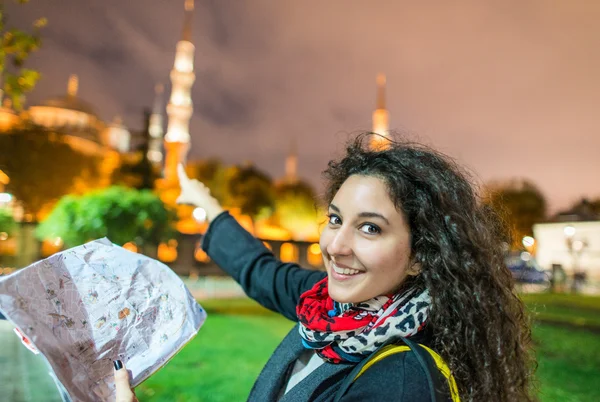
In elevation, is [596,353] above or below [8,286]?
below

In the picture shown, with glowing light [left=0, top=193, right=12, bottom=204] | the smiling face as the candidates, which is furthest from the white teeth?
glowing light [left=0, top=193, right=12, bottom=204]

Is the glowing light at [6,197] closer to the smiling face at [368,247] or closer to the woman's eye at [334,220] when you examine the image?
the woman's eye at [334,220]

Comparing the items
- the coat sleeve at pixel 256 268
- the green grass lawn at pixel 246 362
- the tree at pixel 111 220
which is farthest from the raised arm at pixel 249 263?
the tree at pixel 111 220

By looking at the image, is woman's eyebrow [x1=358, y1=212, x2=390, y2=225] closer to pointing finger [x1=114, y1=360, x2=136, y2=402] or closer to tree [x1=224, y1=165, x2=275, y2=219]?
pointing finger [x1=114, y1=360, x2=136, y2=402]

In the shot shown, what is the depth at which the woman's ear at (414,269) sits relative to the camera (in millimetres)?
1677

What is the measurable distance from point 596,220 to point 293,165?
2322 inches

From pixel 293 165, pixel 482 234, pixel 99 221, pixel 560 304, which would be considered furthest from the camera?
pixel 293 165

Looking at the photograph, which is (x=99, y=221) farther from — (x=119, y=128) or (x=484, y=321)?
(x=119, y=128)

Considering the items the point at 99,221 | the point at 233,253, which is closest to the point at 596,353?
the point at 233,253

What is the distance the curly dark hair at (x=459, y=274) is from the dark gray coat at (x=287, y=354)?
15 cm

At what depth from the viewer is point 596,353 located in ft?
29.9

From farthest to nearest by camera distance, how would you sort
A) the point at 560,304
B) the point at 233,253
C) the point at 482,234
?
the point at 560,304 → the point at 233,253 → the point at 482,234

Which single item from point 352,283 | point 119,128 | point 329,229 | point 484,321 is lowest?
point 484,321

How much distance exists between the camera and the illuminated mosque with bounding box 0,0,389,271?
137 ft
